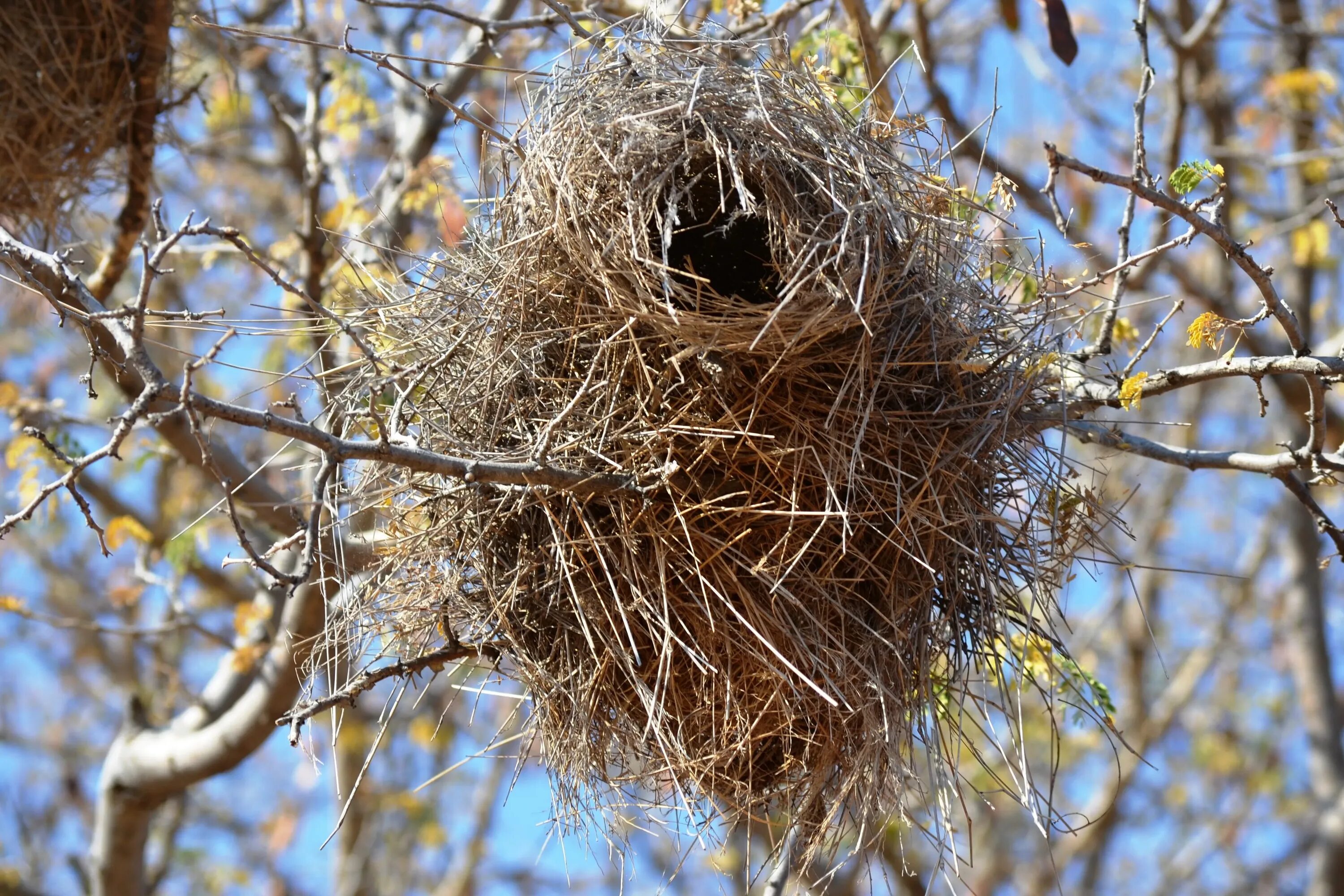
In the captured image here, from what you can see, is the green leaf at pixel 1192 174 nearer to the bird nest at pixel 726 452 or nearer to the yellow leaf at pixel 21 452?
the bird nest at pixel 726 452

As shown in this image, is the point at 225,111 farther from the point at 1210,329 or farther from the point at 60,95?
the point at 1210,329

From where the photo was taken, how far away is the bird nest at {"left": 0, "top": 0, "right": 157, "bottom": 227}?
3.11m

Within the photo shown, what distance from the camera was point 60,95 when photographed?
316cm

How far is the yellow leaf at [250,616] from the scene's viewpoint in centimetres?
364

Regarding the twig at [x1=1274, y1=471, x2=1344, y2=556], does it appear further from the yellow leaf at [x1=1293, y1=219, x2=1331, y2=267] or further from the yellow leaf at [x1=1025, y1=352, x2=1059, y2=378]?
the yellow leaf at [x1=1293, y1=219, x2=1331, y2=267]

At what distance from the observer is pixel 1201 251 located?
333 inches

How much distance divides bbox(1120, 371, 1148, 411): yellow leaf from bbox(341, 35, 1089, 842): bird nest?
0.14m

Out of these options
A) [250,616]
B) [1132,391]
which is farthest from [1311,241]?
[250,616]

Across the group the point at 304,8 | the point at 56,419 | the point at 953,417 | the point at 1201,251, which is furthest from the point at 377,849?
the point at 953,417

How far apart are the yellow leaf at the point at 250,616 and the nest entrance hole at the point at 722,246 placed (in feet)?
6.57

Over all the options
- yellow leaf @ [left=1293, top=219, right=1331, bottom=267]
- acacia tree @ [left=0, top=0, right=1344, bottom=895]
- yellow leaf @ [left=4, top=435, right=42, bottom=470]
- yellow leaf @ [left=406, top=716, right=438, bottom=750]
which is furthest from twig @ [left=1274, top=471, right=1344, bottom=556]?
yellow leaf @ [left=406, top=716, right=438, bottom=750]

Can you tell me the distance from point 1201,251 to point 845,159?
7.27 meters

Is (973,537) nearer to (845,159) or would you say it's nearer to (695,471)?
(695,471)

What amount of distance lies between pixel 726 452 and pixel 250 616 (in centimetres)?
225
